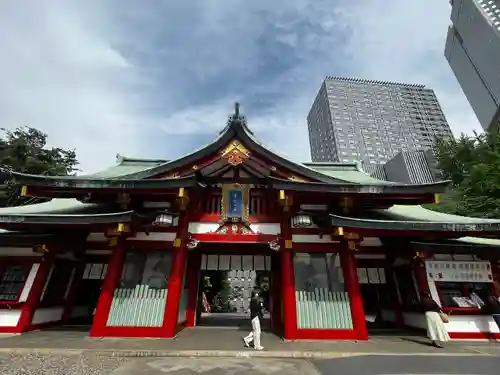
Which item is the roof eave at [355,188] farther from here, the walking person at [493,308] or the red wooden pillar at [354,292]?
the walking person at [493,308]

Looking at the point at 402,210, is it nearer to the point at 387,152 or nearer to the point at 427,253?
the point at 427,253

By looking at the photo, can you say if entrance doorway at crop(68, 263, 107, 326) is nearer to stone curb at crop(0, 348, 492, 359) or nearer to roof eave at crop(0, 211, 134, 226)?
roof eave at crop(0, 211, 134, 226)

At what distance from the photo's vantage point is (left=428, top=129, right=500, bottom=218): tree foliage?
67.4ft

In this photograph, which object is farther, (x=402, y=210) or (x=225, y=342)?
(x=402, y=210)

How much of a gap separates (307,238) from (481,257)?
263 inches

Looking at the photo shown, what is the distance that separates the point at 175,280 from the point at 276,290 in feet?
16.0

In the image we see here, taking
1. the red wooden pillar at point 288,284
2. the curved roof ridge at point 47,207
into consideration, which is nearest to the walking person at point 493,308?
the red wooden pillar at point 288,284

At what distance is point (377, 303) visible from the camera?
43.7ft

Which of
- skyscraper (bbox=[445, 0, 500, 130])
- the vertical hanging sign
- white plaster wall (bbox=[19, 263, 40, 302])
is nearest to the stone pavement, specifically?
white plaster wall (bbox=[19, 263, 40, 302])

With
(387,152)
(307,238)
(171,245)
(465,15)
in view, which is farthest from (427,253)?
(387,152)

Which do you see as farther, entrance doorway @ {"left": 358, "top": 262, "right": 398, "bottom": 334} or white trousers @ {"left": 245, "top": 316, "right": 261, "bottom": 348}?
entrance doorway @ {"left": 358, "top": 262, "right": 398, "bottom": 334}

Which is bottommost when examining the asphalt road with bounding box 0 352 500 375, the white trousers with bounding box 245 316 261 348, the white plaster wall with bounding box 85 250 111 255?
the asphalt road with bounding box 0 352 500 375

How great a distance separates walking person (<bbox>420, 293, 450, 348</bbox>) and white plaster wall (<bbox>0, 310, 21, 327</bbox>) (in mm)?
13706

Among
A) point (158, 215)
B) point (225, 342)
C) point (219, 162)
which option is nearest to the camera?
point (225, 342)
